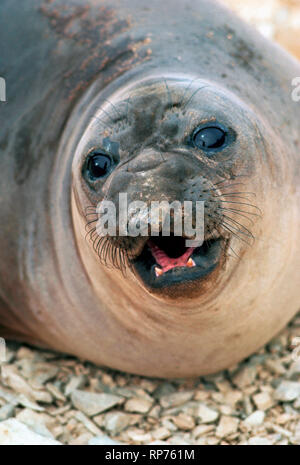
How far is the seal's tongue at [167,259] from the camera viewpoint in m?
2.84

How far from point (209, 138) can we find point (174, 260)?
0.53 meters

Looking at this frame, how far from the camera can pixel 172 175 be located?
9.14 feet

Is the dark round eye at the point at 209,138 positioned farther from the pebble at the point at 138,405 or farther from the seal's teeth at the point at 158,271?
the pebble at the point at 138,405

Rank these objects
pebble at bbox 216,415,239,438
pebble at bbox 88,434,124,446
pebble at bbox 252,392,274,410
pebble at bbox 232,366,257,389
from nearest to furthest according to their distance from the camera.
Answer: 1. pebble at bbox 88,434,124,446
2. pebble at bbox 216,415,239,438
3. pebble at bbox 252,392,274,410
4. pebble at bbox 232,366,257,389

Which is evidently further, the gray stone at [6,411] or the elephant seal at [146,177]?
the gray stone at [6,411]

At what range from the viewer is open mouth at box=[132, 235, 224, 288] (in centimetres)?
283

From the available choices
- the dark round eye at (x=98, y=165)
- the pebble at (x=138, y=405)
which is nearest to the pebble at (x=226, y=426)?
the pebble at (x=138, y=405)

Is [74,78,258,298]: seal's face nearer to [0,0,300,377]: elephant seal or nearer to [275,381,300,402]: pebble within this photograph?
[0,0,300,377]: elephant seal

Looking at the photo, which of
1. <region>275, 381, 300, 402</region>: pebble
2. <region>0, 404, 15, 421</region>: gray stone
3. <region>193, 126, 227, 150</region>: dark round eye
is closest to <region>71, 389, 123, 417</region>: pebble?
<region>0, 404, 15, 421</region>: gray stone

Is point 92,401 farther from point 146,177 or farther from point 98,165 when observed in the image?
point 146,177
